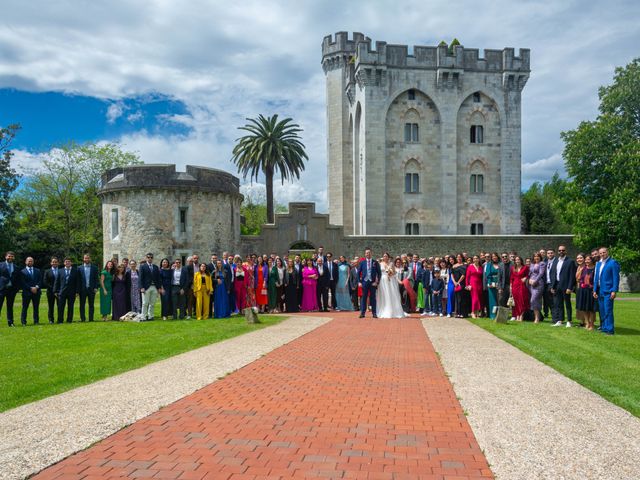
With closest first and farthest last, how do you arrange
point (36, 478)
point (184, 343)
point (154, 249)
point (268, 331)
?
point (36, 478) < point (184, 343) < point (268, 331) < point (154, 249)

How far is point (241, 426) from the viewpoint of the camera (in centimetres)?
595

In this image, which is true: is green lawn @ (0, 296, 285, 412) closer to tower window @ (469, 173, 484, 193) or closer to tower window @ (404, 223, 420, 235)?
tower window @ (404, 223, 420, 235)

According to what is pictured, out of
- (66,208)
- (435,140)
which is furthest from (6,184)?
(435,140)

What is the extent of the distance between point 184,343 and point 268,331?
279 centimetres

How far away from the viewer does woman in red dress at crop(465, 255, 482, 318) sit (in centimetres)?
→ 1869

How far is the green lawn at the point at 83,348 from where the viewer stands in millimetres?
8164

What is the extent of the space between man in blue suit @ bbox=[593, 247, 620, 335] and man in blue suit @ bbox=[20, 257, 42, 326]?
16.5 m

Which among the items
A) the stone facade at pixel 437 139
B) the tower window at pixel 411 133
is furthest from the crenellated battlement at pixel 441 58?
the tower window at pixel 411 133

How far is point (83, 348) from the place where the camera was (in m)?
11.6

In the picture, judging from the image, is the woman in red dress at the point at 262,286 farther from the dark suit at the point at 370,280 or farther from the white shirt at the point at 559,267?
the white shirt at the point at 559,267

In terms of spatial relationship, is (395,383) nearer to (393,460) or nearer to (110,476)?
(393,460)

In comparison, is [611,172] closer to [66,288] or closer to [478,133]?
[478,133]

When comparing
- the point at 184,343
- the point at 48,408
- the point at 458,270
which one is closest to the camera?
the point at 48,408

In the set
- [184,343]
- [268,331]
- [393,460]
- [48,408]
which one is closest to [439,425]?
[393,460]
